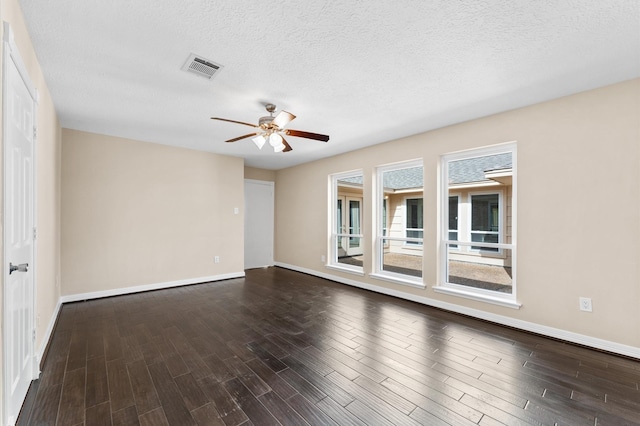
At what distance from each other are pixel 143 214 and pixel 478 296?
17.2ft

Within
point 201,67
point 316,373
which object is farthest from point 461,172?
point 201,67

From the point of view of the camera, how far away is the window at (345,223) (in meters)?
5.65

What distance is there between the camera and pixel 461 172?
158 inches

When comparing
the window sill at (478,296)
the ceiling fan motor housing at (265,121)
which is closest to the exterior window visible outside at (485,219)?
the window sill at (478,296)

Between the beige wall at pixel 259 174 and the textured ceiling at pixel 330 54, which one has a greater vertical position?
the textured ceiling at pixel 330 54

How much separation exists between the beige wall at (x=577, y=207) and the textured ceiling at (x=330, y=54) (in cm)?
26

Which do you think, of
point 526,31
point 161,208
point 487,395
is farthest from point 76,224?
point 526,31

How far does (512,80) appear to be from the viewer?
2.57m

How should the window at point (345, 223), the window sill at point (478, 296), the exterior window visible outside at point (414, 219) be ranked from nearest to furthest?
the window sill at point (478, 296), the exterior window visible outside at point (414, 219), the window at point (345, 223)

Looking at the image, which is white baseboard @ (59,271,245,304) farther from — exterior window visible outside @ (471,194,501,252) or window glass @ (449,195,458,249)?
exterior window visible outside @ (471,194,501,252)

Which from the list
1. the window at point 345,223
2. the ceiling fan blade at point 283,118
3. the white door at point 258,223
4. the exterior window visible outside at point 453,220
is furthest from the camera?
the white door at point 258,223

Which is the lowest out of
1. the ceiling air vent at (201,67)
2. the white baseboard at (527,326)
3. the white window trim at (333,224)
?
the white baseboard at (527,326)

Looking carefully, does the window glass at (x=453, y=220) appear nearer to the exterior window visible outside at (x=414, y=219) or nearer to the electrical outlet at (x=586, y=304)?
the exterior window visible outside at (x=414, y=219)

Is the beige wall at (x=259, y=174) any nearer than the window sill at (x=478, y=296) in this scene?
No
